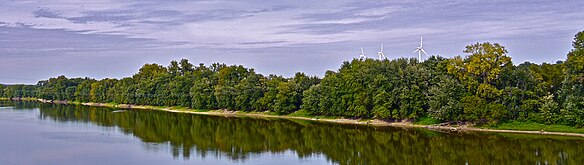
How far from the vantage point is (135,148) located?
37906mm

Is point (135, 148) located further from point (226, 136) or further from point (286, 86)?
point (286, 86)

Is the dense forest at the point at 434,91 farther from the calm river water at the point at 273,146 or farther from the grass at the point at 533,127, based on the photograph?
the calm river water at the point at 273,146

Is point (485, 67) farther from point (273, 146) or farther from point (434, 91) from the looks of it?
point (273, 146)

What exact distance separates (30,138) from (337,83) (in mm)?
30090

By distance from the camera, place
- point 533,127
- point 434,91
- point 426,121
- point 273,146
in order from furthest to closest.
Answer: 1. point 426,121
2. point 434,91
3. point 533,127
4. point 273,146

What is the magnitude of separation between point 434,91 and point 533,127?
875 cm

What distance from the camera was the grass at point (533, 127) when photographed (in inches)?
1688

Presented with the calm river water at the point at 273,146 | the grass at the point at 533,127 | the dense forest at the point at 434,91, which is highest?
the dense forest at the point at 434,91

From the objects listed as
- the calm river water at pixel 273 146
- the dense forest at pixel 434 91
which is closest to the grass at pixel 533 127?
the dense forest at pixel 434 91

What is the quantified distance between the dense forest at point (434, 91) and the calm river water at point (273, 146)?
2858 mm

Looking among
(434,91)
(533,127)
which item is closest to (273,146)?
(434,91)

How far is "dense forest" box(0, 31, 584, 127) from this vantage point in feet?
145

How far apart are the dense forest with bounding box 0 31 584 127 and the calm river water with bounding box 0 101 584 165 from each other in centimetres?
286

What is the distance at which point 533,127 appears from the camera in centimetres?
4469
